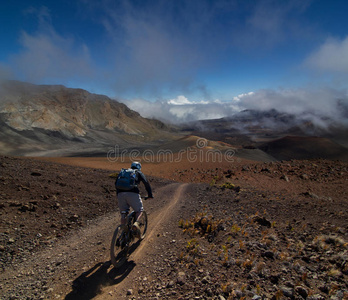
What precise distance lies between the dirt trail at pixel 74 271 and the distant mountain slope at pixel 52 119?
183 feet

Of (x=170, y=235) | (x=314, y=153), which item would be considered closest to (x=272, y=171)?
(x=170, y=235)

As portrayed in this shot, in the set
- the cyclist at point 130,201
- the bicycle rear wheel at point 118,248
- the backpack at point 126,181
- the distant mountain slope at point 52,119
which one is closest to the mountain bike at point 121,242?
the bicycle rear wheel at point 118,248

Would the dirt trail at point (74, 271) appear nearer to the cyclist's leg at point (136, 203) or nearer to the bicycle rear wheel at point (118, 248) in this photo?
the bicycle rear wheel at point (118, 248)

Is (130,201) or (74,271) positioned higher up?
(130,201)

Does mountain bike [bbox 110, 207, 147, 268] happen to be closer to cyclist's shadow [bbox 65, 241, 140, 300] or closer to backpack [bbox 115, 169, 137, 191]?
cyclist's shadow [bbox 65, 241, 140, 300]

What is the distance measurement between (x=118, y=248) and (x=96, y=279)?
24.8 inches

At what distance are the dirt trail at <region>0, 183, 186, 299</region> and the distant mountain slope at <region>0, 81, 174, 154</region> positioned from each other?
55.8m

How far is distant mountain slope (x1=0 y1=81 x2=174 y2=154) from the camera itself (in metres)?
61.5

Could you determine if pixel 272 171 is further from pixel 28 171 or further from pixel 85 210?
pixel 28 171

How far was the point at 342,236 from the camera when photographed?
16.0 ft

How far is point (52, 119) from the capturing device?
7506 cm

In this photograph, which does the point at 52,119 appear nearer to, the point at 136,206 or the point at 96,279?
the point at 136,206

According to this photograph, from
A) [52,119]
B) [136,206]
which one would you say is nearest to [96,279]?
[136,206]

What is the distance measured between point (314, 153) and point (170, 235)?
6792cm
